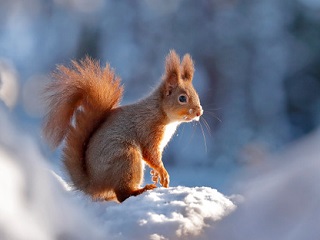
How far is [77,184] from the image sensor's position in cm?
111

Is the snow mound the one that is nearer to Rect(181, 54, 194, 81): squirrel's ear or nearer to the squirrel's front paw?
the squirrel's front paw

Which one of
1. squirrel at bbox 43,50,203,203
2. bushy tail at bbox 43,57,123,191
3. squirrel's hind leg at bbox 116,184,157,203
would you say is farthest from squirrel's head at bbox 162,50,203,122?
squirrel's hind leg at bbox 116,184,157,203

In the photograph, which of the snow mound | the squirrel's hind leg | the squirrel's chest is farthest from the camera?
the squirrel's chest

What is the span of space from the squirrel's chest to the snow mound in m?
0.24

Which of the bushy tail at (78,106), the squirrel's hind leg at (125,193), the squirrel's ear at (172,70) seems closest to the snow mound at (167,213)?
the squirrel's hind leg at (125,193)

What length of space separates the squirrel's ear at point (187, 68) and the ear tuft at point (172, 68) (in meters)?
0.02

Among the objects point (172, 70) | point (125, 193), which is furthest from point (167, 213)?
point (172, 70)

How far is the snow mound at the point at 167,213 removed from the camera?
717 millimetres

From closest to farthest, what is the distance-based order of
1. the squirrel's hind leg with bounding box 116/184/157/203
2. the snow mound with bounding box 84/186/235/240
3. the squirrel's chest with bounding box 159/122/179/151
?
the snow mound with bounding box 84/186/235/240
the squirrel's hind leg with bounding box 116/184/157/203
the squirrel's chest with bounding box 159/122/179/151

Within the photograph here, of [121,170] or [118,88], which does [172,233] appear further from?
[118,88]

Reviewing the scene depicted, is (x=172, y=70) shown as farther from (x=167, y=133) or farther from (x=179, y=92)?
(x=167, y=133)

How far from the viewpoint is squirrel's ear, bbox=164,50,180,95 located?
122 cm

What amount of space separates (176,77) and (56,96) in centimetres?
31

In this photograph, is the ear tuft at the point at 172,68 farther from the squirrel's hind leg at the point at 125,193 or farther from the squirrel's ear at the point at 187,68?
the squirrel's hind leg at the point at 125,193
